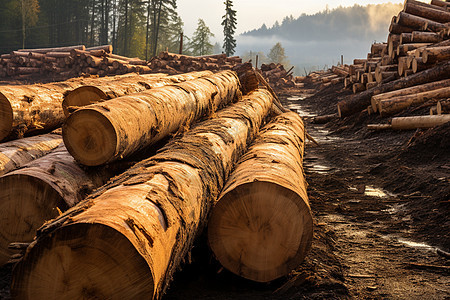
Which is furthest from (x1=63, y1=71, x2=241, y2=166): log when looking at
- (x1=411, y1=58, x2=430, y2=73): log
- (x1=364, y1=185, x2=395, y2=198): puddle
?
(x1=411, y1=58, x2=430, y2=73): log

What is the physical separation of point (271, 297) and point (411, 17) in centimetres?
1464

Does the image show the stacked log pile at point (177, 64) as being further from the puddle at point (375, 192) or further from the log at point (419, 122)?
the puddle at point (375, 192)

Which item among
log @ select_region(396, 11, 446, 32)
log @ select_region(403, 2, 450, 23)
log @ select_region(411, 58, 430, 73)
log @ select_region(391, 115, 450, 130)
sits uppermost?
log @ select_region(403, 2, 450, 23)

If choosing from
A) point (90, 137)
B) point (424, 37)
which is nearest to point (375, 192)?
point (90, 137)

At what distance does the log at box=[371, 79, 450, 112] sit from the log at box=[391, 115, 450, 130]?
184 centimetres

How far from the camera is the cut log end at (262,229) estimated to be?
3.35m

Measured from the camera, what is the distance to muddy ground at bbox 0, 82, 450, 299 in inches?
137

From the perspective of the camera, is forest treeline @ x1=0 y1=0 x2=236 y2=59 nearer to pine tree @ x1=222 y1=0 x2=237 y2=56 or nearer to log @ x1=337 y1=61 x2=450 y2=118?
pine tree @ x1=222 y1=0 x2=237 y2=56

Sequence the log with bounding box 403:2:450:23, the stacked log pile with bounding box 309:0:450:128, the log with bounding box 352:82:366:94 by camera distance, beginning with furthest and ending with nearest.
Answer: the log with bounding box 352:82:366:94, the log with bounding box 403:2:450:23, the stacked log pile with bounding box 309:0:450:128

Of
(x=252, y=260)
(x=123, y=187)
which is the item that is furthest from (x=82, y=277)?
(x=252, y=260)

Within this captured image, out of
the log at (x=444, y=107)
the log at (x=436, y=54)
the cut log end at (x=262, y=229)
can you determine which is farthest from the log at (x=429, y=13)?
the cut log end at (x=262, y=229)

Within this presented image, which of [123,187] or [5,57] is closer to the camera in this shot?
[123,187]

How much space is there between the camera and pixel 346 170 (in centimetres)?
771

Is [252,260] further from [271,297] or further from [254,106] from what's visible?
[254,106]
